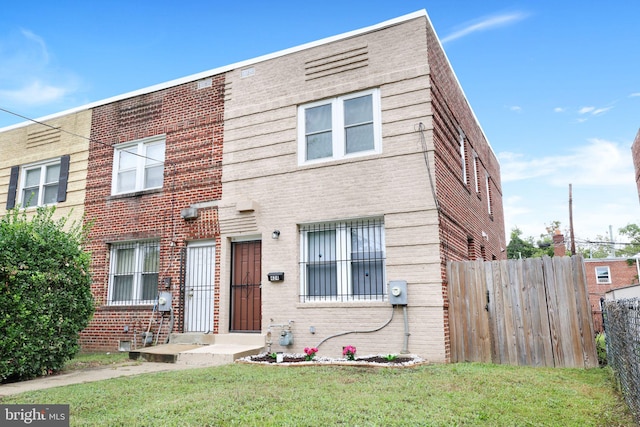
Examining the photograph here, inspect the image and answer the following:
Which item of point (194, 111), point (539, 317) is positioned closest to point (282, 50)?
point (194, 111)

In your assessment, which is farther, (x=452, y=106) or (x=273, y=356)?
(x=452, y=106)

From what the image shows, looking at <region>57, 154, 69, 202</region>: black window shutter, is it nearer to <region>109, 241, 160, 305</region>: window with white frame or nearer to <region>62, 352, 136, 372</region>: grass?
<region>109, 241, 160, 305</region>: window with white frame

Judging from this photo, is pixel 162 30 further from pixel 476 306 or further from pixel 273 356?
pixel 476 306

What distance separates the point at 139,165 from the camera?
12.0 metres

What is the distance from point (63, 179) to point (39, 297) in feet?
23.1

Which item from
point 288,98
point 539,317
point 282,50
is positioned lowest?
point 539,317

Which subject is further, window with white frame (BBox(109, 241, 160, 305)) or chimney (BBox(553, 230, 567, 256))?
chimney (BBox(553, 230, 567, 256))

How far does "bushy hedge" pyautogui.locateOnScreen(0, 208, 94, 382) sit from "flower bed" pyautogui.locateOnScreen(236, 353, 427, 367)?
2964 millimetres

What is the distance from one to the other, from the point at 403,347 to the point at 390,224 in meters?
2.31

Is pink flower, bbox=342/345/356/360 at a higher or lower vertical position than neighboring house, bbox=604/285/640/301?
lower

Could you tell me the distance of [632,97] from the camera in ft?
59.7

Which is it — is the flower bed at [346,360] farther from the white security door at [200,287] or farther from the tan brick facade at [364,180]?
the white security door at [200,287]

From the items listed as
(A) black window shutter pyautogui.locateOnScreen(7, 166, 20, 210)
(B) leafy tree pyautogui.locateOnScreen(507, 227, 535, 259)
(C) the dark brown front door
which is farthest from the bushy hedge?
(B) leafy tree pyautogui.locateOnScreen(507, 227, 535, 259)

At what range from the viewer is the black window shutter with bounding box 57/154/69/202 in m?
13.0
